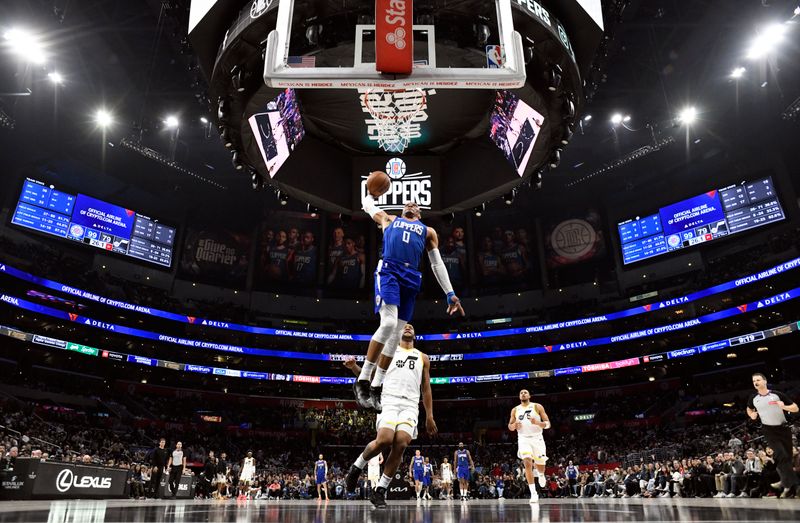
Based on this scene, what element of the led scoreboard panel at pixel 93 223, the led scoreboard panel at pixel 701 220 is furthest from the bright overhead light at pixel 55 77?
the led scoreboard panel at pixel 701 220

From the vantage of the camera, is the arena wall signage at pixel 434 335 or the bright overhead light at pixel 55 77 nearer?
the bright overhead light at pixel 55 77

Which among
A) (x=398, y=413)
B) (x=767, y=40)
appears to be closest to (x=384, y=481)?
(x=398, y=413)

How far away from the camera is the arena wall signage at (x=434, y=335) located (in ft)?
103

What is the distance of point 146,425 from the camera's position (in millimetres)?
33969

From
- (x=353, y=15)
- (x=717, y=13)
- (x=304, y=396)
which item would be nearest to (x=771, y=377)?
(x=717, y=13)

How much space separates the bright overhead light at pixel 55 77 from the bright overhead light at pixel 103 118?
245 centimetres

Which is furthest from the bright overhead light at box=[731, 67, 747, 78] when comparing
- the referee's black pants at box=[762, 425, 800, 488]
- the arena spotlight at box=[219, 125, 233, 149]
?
the arena spotlight at box=[219, 125, 233, 149]

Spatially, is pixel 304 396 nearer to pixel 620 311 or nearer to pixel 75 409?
pixel 75 409

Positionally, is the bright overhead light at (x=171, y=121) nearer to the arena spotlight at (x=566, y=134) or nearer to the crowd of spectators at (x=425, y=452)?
the crowd of spectators at (x=425, y=452)

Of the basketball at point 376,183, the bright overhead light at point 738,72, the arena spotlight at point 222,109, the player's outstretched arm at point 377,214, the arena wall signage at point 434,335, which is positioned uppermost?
the bright overhead light at point 738,72

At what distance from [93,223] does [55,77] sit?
11765 millimetres

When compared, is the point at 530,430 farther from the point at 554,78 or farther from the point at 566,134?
the point at 554,78

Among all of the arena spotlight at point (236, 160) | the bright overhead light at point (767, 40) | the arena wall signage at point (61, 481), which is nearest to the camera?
the arena spotlight at point (236, 160)

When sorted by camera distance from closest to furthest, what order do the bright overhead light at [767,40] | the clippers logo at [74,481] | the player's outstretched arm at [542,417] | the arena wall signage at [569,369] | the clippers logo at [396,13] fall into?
the clippers logo at [396,13], the player's outstretched arm at [542,417], the clippers logo at [74,481], the bright overhead light at [767,40], the arena wall signage at [569,369]
